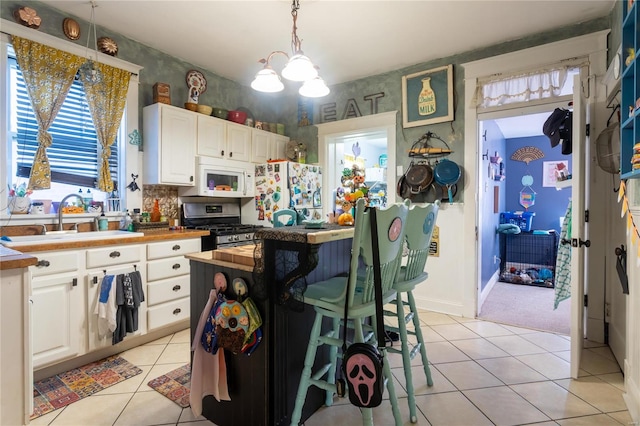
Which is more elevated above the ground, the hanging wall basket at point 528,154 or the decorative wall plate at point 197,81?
the decorative wall plate at point 197,81

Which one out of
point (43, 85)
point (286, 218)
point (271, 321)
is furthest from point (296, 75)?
point (43, 85)

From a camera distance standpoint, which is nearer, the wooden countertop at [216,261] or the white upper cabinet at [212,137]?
the wooden countertop at [216,261]

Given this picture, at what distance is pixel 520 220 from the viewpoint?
5.61m

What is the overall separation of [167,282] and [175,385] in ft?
3.14

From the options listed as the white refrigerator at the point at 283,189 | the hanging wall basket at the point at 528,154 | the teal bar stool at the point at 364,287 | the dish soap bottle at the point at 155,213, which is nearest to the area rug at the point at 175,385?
the teal bar stool at the point at 364,287

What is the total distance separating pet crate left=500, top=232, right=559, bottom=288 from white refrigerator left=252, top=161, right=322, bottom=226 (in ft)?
10.9

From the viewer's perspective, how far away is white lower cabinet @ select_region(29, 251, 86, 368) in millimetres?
2025

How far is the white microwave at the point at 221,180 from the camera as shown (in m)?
3.37

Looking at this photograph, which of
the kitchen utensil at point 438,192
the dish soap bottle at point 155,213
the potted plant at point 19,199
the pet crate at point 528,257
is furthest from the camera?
the pet crate at point 528,257

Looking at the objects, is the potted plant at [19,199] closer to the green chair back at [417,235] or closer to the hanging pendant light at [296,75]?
the hanging pendant light at [296,75]

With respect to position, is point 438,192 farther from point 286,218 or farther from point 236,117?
point 236,117

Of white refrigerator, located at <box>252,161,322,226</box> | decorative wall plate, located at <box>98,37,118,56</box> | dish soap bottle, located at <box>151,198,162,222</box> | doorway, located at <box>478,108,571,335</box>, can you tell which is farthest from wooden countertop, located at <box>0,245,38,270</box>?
doorway, located at <box>478,108,571,335</box>

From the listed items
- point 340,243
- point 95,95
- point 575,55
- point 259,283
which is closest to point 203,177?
point 95,95

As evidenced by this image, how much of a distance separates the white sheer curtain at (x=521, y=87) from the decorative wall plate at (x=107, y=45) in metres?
3.42
